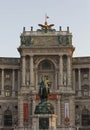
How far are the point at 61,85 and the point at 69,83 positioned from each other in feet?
5.08

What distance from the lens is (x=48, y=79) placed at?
9812cm

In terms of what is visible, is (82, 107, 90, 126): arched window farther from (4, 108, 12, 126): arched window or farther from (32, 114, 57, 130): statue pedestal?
(32, 114, 57, 130): statue pedestal

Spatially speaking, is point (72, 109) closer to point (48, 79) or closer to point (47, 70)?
point (48, 79)

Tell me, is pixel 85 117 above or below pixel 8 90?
below

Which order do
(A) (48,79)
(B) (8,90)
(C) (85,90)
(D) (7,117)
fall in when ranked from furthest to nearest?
(B) (8,90) < (C) (85,90) < (D) (7,117) < (A) (48,79)

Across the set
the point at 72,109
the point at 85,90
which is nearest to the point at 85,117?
the point at 72,109

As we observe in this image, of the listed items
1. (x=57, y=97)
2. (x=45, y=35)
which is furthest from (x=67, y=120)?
(x=45, y=35)

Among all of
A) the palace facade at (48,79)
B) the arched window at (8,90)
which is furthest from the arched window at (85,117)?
the arched window at (8,90)

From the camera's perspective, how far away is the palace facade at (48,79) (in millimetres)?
94750

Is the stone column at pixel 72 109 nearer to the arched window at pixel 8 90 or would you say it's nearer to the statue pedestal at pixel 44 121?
the arched window at pixel 8 90

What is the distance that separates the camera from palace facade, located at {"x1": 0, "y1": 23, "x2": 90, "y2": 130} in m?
94.8

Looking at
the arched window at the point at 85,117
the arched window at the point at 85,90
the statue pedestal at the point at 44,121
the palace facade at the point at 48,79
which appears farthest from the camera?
the arched window at the point at 85,90

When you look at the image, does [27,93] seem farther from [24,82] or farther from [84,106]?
[84,106]

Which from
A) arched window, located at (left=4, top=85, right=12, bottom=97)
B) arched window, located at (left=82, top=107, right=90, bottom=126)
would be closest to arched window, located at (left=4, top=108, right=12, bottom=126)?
arched window, located at (left=4, top=85, right=12, bottom=97)
